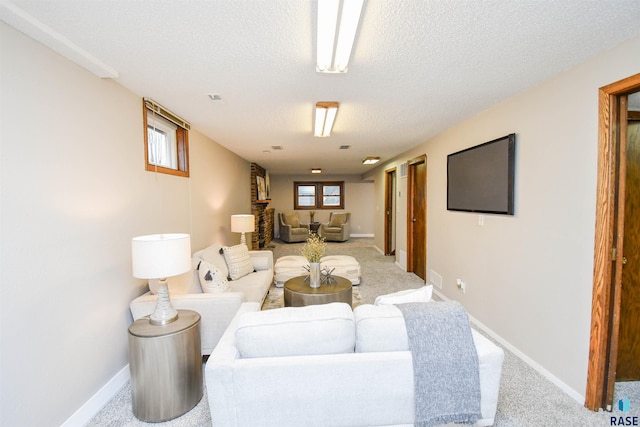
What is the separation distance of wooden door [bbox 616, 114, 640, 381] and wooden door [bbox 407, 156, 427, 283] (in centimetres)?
264

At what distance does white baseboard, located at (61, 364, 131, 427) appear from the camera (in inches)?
70.0

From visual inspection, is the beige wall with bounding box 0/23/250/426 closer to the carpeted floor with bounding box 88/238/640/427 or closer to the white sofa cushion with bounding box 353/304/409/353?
the carpeted floor with bounding box 88/238/640/427

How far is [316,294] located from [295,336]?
150cm

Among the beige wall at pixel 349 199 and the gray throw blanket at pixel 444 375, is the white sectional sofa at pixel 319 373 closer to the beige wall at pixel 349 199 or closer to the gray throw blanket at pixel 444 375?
the gray throw blanket at pixel 444 375

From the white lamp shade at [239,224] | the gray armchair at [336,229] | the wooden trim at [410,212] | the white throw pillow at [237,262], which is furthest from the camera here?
the gray armchair at [336,229]

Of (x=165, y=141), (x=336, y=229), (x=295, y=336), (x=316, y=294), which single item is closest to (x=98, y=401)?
(x=295, y=336)

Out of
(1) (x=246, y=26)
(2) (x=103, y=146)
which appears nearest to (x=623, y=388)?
(1) (x=246, y=26)

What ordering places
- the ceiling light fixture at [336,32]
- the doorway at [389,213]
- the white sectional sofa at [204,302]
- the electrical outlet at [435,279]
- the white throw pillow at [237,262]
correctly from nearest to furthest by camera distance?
1. the ceiling light fixture at [336,32]
2. the white sectional sofa at [204,302]
3. the white throw pillow at [237,262]
4. the electrical outlet at [435,279]
5. the doorway at [389,213]

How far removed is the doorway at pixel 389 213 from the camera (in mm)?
6879

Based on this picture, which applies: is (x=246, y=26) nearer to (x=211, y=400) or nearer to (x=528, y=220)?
(x=211, y=400)

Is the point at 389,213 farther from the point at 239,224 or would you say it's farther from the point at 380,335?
the point at 380,335

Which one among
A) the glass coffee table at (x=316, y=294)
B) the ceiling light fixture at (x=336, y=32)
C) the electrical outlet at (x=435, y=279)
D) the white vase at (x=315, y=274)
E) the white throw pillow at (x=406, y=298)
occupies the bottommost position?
the electrical outlet at (x=435, y=279)

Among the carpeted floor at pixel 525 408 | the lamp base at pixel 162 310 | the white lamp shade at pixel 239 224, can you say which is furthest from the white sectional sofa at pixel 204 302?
the white lamp shade at pixel 239 224

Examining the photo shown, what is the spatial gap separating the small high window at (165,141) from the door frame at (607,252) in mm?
3350
